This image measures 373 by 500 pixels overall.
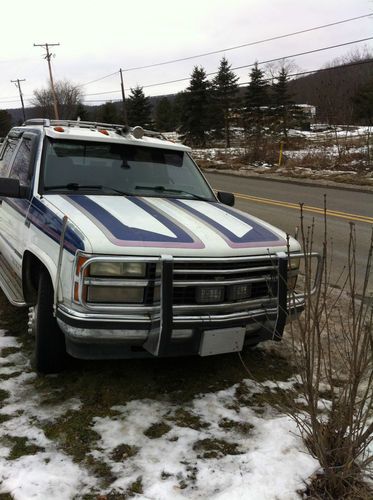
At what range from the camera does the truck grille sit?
3219mm

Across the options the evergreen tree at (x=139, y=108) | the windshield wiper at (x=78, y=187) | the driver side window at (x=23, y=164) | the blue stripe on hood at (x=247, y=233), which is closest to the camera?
the blue stripe on hood at (x=247, y=233)

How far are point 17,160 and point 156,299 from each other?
9.33 feet

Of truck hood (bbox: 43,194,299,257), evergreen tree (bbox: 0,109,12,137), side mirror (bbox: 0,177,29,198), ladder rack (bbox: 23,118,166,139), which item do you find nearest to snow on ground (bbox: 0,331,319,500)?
truck hood (bbox: 43,194,299,257)

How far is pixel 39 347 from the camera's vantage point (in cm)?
366

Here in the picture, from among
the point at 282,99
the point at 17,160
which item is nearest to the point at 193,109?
the point at 282,99

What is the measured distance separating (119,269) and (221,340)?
0.86 metres

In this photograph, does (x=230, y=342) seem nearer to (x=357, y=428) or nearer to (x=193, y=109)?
(x=357, y=428)

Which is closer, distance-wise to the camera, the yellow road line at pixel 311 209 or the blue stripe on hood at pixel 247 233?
the blue stripe on hood at pixel 247 233

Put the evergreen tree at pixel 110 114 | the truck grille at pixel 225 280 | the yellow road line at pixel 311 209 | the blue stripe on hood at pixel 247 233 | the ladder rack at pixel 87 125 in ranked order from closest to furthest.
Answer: the truck grille at pixel 225 280 < the blue stripe on hood at pixel 247 233 < the ladder rack at pixel 87 125 < the yellow road line at pixel 311 209 < the evergreen tree at pixel 110 114

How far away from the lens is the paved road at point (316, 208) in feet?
29.4

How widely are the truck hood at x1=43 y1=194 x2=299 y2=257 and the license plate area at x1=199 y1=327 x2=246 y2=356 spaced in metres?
0.53

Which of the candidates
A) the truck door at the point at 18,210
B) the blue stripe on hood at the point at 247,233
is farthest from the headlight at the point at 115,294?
the truck door at the point at 18,210

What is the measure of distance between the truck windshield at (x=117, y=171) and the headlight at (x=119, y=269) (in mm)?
1370

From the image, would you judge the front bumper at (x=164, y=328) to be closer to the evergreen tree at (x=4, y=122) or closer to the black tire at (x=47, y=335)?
the black tire at (x=47, y=335)
